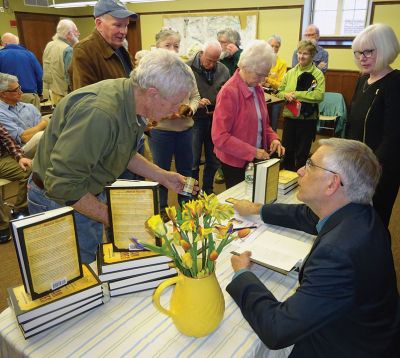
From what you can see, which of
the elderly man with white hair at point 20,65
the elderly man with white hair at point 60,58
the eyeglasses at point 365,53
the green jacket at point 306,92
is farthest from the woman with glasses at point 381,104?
the elderly man with white hair at point 20,65

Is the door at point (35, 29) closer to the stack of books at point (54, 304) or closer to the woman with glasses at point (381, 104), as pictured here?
the woman with glasses at point (381, 104)

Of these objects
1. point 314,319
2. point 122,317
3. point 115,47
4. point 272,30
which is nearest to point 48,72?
point 115,47

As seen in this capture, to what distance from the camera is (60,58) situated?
14.4ft

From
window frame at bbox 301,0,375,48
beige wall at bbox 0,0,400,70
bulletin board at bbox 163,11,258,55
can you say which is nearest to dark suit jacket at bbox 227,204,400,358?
beige wall at bbox 0,0,400,70

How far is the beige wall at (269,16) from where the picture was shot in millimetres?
5434

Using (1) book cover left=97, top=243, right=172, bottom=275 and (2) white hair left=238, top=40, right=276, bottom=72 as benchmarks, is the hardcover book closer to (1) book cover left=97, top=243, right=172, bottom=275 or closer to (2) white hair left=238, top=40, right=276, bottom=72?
(1) book cover left=97, top=243, right=172, bottom=275

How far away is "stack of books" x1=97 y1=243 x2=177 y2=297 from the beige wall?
5.74 metres

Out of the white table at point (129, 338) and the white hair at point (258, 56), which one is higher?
the white hair at point (258, 56)

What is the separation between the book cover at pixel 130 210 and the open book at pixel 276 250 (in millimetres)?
381

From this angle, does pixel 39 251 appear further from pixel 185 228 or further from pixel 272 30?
pixel 272 30

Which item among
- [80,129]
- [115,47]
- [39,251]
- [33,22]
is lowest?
[39,251]

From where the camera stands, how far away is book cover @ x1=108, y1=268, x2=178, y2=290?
108 centimetres

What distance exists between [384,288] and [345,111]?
5185mm

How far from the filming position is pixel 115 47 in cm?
228
